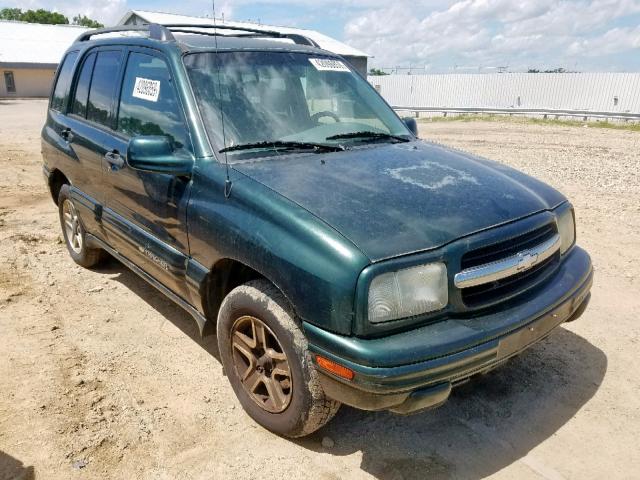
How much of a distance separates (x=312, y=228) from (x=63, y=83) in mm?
3691

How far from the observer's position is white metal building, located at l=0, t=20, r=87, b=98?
38.3m

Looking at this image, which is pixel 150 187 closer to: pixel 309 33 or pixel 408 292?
pixel 408 292

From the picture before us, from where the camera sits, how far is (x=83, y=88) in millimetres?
4434

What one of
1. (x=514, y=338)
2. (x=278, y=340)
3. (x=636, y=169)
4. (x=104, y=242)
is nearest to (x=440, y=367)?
(x=514, y=338)

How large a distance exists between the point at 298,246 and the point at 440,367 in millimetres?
792

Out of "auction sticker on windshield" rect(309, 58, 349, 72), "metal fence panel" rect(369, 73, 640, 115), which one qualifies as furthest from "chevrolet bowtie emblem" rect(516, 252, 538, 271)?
"metal fence panel" rect(369, 73, 640, 115)

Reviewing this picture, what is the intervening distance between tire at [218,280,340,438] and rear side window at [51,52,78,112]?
307 cm

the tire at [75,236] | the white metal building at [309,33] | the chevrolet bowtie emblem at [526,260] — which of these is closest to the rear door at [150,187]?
the tire at [75,236]

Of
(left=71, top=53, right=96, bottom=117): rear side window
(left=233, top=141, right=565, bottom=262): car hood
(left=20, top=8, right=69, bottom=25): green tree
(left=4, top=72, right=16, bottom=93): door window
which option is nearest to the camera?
(left=233, top=141, right=565, bottom=262): car hood

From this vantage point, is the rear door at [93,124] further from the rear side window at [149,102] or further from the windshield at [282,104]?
the windshield at [282,104]

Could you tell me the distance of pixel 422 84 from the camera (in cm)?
3475

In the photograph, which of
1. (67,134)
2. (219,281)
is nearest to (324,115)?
(219,281)

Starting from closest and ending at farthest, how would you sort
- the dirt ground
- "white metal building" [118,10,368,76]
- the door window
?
the dirt ground → "white metal building" [118,10,368,76] → the door window

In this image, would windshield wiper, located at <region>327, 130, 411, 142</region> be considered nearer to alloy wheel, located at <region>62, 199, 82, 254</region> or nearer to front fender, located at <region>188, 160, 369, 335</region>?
front fender, located at <region>188, 160, 369, 335</region>
